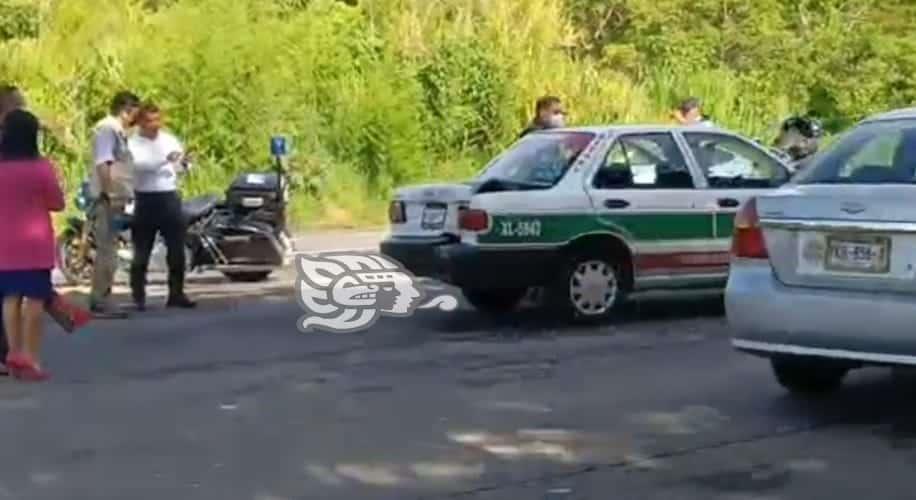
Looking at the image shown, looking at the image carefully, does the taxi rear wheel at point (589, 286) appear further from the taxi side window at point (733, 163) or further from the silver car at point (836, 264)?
the silver car at point (836, 264)

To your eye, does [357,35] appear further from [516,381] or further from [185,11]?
[516,381]

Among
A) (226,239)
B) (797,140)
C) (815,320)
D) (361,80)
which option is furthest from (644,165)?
(361,80)

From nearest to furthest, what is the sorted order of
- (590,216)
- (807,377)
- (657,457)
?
1. (657,457)
2. (807,377)
3. (590,216)

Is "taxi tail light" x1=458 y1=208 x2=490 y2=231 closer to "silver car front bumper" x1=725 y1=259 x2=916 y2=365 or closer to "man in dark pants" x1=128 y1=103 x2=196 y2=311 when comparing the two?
"man in dark pants" x1=128 y1=103 x2=196 y2=311

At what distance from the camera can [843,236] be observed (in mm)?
9852

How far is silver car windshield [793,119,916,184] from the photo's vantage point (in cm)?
1024

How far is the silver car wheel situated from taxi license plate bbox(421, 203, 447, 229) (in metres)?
1.12

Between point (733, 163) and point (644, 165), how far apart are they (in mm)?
838

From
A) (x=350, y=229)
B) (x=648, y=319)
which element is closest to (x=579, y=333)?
(x=648, y=319)

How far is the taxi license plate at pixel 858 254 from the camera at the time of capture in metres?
9.67

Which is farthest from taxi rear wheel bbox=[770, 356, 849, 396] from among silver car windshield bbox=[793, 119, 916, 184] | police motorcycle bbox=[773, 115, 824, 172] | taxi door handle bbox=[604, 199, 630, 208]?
police motorcycle bbox=[773, 115, 824, 172]

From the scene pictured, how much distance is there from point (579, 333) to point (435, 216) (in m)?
1.52

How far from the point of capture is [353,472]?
355 inches

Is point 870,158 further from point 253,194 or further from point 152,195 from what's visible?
point 253,194
